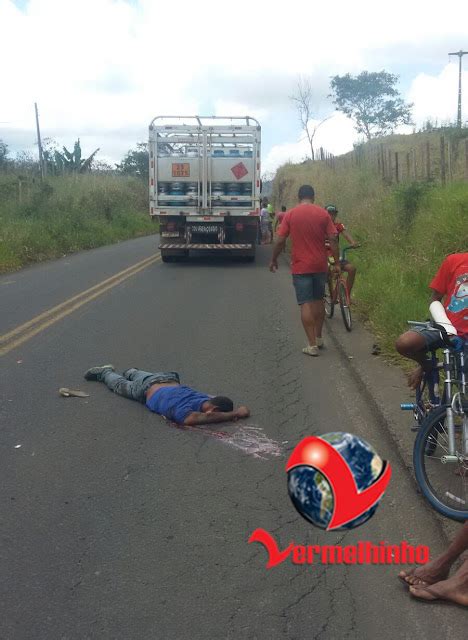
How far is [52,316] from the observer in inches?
393

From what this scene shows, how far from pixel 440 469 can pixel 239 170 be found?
14.6 metres

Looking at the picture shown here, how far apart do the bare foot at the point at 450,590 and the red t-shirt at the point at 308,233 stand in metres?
5.22

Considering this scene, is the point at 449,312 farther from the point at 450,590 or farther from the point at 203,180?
the point at 203,180

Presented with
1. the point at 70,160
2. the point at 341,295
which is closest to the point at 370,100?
the point at 70,160

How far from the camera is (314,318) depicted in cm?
789

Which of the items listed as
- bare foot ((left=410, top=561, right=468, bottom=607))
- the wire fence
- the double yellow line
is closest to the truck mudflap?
the double yellow line

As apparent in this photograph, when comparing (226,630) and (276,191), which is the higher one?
(276,191)

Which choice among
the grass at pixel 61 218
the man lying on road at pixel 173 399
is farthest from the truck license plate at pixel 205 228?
the man lying on road at pixel 173 399

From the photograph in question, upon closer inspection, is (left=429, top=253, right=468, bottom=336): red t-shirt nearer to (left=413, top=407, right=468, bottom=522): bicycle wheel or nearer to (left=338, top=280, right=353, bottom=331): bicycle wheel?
(left=413, top=407, right=468, bottom=522): bicycle wheel

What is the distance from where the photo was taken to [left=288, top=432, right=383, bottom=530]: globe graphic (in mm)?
1105

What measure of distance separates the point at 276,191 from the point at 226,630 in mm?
44470

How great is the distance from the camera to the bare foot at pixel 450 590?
2869 millimetres

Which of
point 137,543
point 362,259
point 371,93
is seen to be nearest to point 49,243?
point 362,259

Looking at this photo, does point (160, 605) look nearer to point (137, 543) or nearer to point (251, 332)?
point (137, 543)
